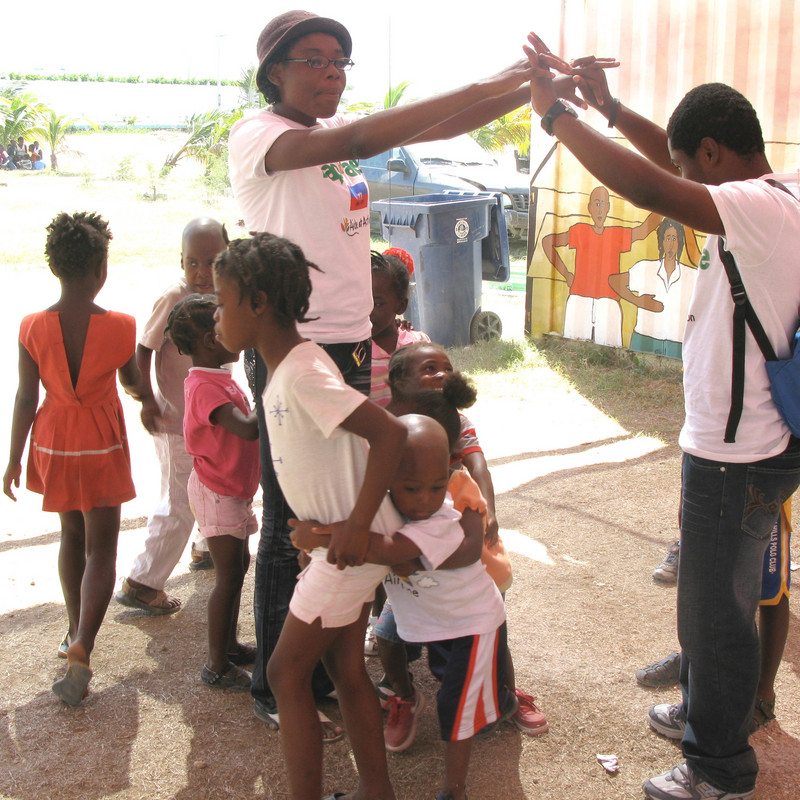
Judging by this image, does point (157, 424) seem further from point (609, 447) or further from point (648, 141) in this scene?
point (609, 447)

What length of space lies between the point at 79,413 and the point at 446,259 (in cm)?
559

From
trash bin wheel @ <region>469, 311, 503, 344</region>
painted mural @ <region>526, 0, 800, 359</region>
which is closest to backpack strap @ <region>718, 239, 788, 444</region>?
painted mural @ <region>526, 0, 800, 359</region>

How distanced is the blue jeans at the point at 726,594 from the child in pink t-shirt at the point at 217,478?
60.4 inches

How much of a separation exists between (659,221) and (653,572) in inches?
163

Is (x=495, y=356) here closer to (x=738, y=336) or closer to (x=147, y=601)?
(x=147, y=601)

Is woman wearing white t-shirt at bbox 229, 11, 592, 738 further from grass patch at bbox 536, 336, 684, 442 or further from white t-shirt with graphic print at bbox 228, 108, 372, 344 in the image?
grass patch at bbox 536, 336, 684, 442

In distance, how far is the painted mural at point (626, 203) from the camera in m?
6.38

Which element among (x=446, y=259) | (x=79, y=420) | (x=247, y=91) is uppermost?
(x=247, y=91)

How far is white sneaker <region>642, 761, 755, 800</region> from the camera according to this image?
2432mm

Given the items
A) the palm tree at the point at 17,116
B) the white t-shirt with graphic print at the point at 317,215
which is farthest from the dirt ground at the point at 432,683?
the palm tree at the point at 17,116

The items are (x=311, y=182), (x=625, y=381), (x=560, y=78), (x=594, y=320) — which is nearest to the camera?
(x=311, y=182)

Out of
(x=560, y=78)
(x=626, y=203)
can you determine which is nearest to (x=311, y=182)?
(x=560, y=78)

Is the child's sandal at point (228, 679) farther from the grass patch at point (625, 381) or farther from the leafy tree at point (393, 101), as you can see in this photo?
the leafy tree at point (393, 101)

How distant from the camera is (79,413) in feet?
10.5
